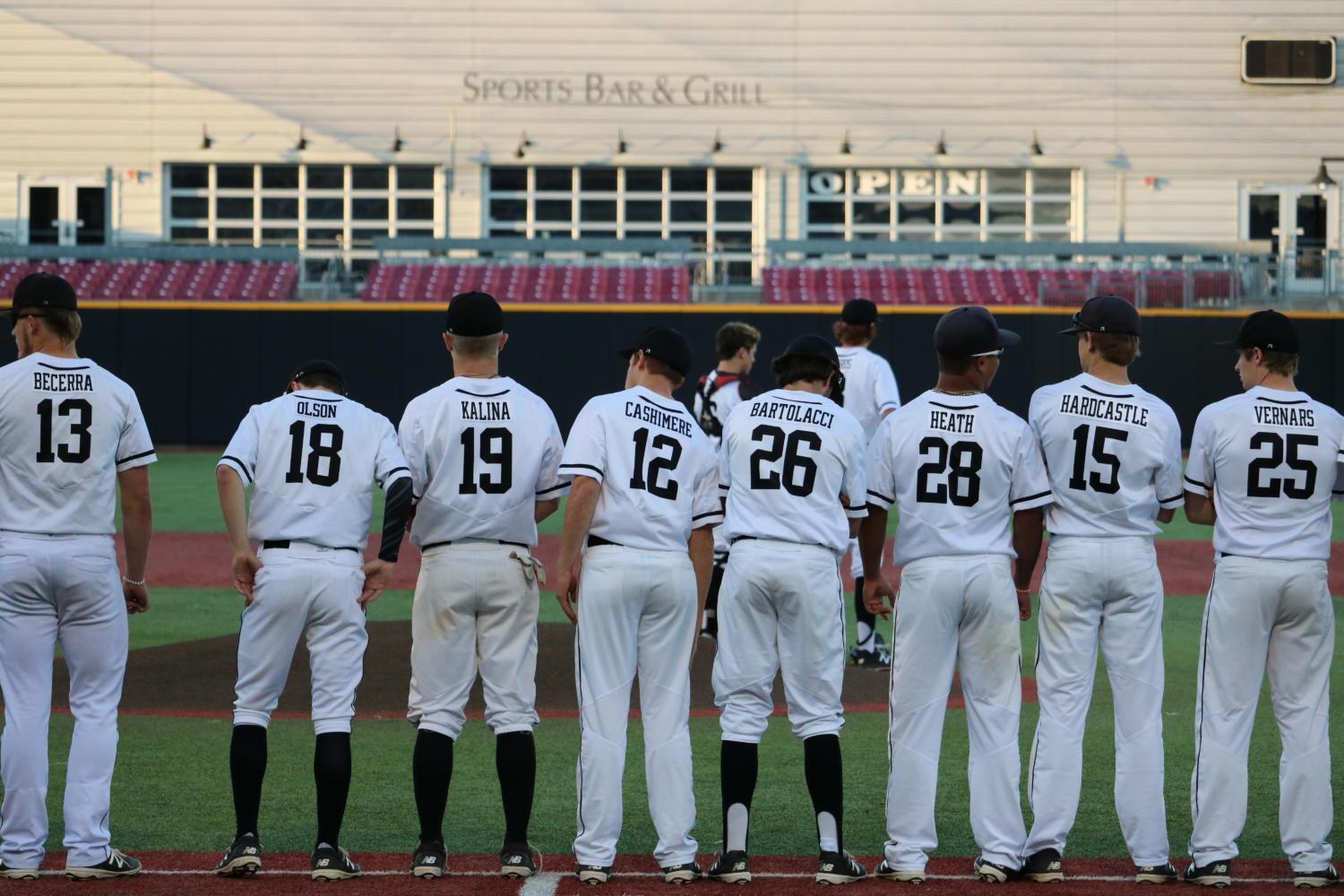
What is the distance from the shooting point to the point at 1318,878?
5.80 meters

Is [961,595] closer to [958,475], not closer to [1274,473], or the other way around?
[958,475]

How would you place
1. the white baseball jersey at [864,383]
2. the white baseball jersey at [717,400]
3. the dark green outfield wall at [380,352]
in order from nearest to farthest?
the white baseball jersey at [717,400]
the white baseball jersey at [864,383]
the dark green outfield wall at [380,352]

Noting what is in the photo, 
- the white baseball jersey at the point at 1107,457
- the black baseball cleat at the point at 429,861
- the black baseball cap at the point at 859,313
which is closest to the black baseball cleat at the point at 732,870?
the black baseball cleat at the point at 429,861

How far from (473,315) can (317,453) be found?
0.80 meters

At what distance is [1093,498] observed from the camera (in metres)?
6.02

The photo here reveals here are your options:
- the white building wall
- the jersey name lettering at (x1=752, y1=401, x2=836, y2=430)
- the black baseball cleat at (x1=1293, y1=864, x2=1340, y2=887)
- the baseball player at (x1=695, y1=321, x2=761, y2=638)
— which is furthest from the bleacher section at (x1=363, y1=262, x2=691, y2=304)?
the black baseball cleat at (x1=1293, y1=864, x2=1340, y2=887)

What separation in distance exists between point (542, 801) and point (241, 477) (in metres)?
2.21

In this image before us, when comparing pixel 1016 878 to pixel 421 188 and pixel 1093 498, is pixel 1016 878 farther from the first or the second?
pixel 421 188

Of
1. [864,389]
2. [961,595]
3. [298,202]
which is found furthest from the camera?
[298,202]

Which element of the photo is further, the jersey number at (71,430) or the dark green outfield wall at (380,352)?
the dark green outfield wall at (380,352)

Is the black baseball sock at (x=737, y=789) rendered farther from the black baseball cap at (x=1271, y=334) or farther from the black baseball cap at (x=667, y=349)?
the black baseball cap at (x=1271, y=334)

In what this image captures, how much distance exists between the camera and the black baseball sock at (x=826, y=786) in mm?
5855

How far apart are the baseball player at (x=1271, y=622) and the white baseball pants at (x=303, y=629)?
320 cm

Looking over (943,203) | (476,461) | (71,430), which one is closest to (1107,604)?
(476,461)
